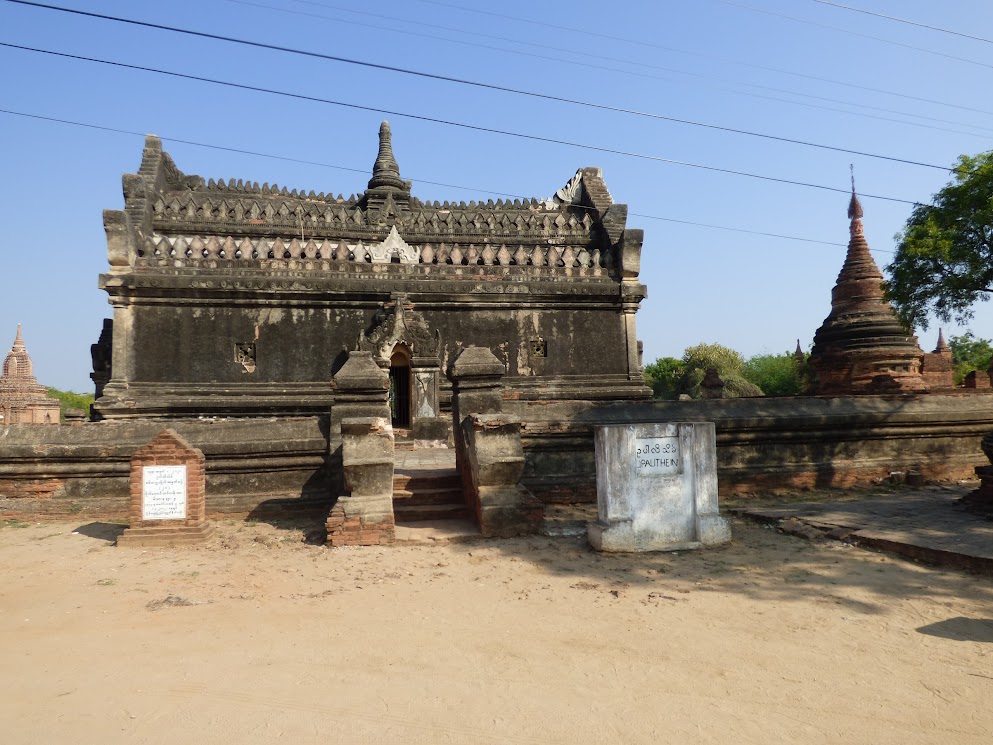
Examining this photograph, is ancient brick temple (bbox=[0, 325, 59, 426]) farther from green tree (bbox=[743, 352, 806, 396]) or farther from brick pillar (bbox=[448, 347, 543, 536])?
green tree (bbox=[743, 352, 806, 396])

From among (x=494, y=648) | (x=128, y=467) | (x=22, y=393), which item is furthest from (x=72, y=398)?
(x=494, y=648)

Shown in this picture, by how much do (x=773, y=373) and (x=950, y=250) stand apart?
128 ft

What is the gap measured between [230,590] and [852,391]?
57.4ft

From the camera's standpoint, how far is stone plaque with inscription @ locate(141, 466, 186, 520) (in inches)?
246

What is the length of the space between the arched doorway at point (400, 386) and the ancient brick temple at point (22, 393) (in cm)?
2715

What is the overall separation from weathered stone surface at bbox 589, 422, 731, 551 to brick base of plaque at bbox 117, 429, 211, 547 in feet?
13.0

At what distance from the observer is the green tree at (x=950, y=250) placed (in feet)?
25.9

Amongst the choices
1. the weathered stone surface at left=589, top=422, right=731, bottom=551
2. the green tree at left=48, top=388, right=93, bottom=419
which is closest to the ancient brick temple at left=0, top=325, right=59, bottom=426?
the green tree at left=48, top=388, right=93, bottom=419

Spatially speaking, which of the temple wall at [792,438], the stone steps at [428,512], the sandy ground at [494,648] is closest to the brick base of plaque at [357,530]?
the sandy ground at [494,648]

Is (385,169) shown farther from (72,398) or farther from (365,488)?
(72,398)

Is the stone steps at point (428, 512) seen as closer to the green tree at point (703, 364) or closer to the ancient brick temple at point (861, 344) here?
the ancient brick temple at point (861, 344)

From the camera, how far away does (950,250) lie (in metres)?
8.02

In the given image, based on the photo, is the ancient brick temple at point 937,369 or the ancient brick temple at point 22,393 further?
the ancient brick temple at point 22,393

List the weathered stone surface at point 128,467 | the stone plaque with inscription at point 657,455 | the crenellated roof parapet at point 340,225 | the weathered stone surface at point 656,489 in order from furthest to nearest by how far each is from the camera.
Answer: the crenellated roof parapet at point 340,225, the weathered stone surface at point 128,467, the stone plaque with inscription at point 657,455, the weathered stone surface at point 656,489
